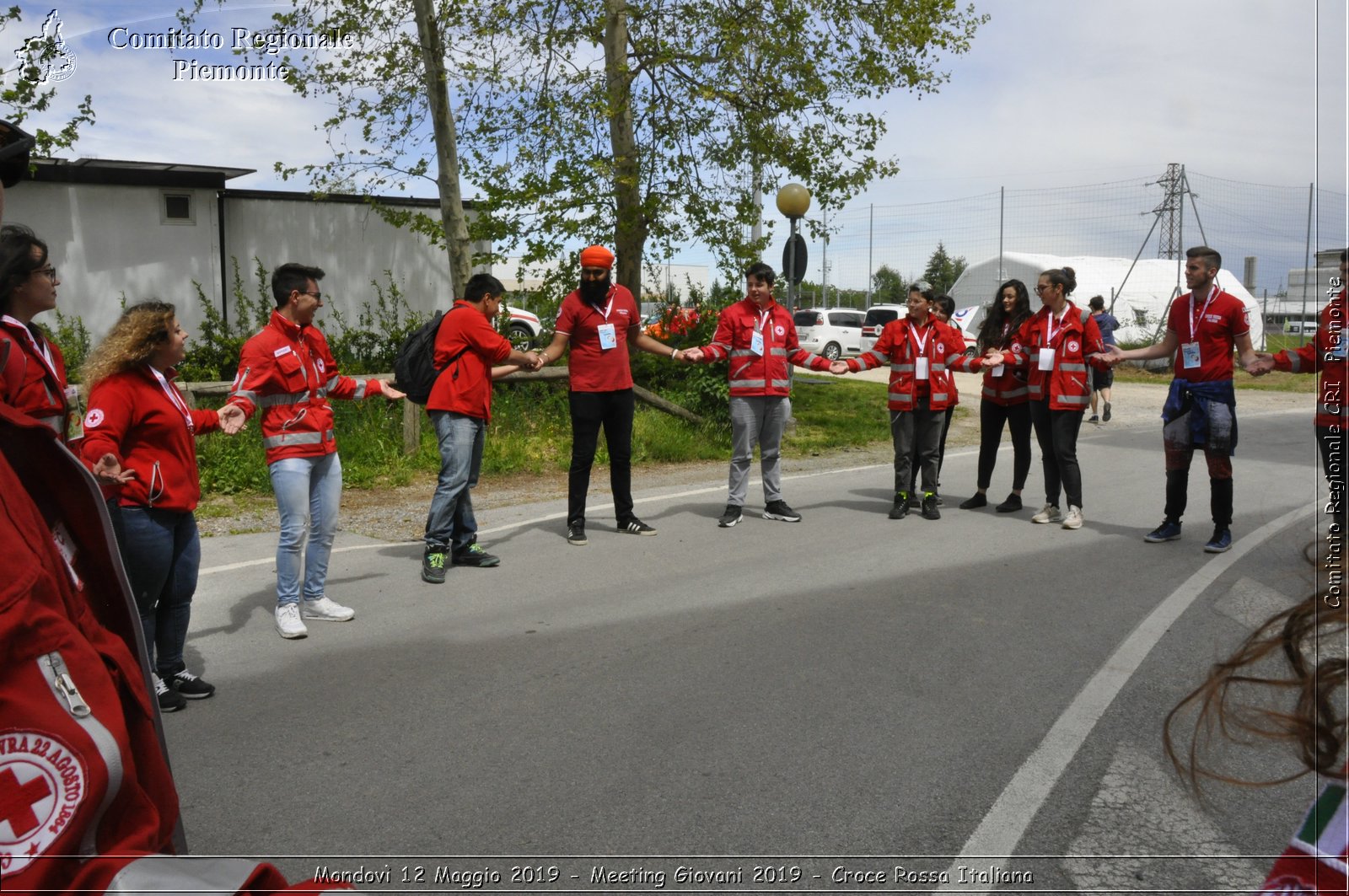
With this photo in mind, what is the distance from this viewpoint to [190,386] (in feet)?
37.3

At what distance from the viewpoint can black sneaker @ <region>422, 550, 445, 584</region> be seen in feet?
23.9

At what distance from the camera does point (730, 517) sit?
9.32 metres

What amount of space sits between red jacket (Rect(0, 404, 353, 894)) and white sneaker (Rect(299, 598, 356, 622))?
187 inches

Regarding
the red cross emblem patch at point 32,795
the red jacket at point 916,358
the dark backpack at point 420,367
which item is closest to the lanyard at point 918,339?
the red jacket at point 916,358

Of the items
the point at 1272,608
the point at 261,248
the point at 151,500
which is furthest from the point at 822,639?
the point at 261,248

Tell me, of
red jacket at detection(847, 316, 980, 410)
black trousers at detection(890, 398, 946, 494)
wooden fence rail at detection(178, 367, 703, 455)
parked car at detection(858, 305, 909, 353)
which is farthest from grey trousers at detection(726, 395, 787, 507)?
parked car at detection(858, 305, 909, 353)

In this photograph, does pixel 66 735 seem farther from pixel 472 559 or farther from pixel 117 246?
pixel 117 246

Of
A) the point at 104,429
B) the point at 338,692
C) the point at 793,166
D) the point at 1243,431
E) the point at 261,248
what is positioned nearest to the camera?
the point at 104,429

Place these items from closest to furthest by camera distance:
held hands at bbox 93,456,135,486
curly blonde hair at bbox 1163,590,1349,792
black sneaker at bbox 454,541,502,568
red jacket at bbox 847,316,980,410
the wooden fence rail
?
curly blonde hair at bbox 1163,590,1349,792 < held hands at bbox 93,456,135,486 < black sneaker at bbox 454,541,502,568 < red jacket at bbox 847,316,980,410 < the wooden fence rail

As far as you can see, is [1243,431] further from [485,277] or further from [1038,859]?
[1038,859]

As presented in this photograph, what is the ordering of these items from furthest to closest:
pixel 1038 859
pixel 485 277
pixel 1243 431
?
1. pixel 1243 431
2. pixel 485 277
3. pixel 1038 859

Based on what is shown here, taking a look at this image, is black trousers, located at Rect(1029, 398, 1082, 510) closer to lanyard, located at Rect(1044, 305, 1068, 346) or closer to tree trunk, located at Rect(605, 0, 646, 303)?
lanyard, located at Rect(1044, 305, 1068, 346)

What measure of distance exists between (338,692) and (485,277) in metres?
3.38

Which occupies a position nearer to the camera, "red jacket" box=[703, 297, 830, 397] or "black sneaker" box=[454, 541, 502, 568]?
"black sneaker" box=[454, 541, 502, 568]
